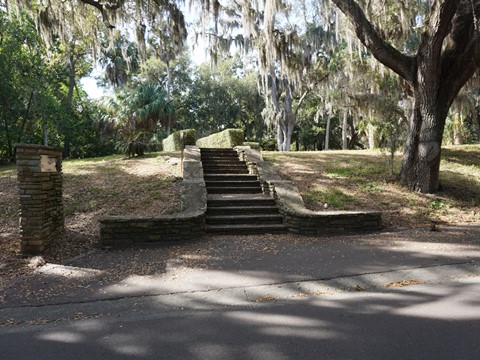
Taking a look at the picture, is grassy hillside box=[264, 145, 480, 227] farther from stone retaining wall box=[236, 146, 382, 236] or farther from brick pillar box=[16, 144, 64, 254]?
brick pillar box=[16, 144, 64, 254]

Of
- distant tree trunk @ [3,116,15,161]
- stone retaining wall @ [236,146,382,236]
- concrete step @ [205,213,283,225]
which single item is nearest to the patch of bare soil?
concrete step @ [205,213,283,225]

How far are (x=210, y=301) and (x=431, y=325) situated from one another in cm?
206

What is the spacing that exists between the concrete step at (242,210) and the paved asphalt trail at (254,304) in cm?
169

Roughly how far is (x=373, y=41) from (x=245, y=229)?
6.05 m

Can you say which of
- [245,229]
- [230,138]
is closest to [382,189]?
[245,229]

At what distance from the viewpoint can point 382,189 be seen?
904cm

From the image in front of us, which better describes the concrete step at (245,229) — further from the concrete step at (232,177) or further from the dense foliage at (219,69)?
the dense foliage at (219,69)

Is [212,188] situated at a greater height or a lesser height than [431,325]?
greater

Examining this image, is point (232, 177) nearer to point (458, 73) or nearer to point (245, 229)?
point (245, 229)

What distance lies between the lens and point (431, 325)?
280cm

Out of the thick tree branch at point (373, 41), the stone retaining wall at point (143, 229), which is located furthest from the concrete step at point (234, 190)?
the thick tree branch at point (373, 41)

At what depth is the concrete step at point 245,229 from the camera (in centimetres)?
646

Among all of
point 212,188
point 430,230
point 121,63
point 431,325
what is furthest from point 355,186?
point 121,63

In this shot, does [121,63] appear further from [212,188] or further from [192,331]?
[192,331]
